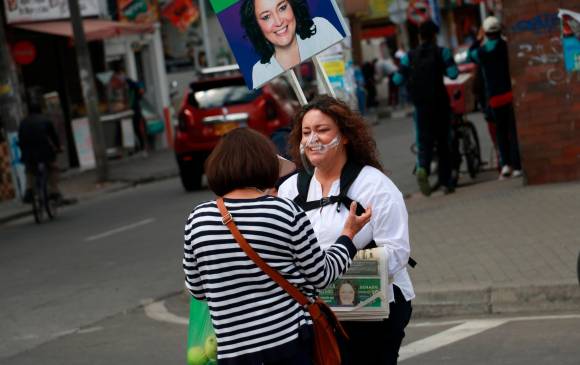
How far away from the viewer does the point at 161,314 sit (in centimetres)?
1077

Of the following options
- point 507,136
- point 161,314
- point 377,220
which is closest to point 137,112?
point 507,136

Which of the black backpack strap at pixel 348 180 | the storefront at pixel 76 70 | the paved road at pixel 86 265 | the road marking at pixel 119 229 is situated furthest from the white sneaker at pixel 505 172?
the storefront at pixel 76 70

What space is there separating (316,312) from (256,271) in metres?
0.31

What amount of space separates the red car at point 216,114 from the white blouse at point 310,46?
1387 cm

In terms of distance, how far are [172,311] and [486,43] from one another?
6.17m

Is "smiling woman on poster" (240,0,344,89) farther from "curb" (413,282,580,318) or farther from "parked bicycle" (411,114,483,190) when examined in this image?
"parked bicycle" (411,114,483,190)

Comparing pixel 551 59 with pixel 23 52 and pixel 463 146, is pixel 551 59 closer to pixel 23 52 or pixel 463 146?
pixel 463 146

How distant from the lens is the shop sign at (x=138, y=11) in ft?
108

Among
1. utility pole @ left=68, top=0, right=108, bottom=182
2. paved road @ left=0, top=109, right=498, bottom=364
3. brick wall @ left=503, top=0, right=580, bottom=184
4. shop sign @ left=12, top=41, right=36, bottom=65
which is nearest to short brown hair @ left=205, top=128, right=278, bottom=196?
paved road @ left=0, top=109, right=498, bottom=364

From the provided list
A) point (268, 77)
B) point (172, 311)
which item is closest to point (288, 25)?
point (268, 77)

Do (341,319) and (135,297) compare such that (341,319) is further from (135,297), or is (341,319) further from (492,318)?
(135,297)

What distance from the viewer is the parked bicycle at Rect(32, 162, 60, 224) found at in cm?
2003

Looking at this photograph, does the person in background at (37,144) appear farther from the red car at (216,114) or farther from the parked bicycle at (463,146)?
the parked bicycle at (463,146)

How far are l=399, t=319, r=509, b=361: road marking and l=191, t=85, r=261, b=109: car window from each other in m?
12.6
